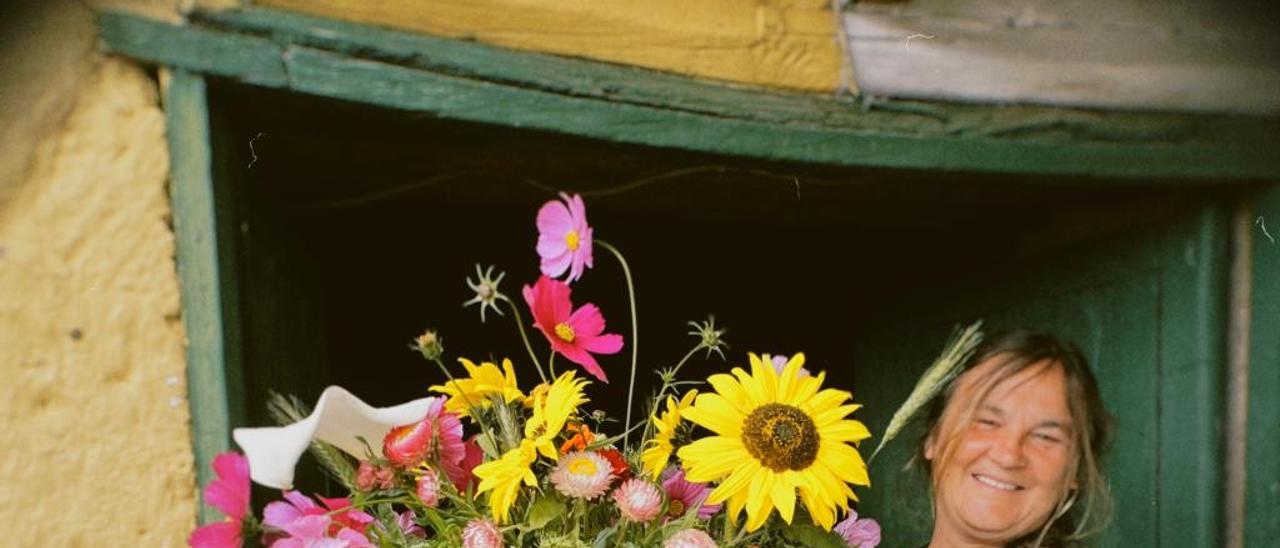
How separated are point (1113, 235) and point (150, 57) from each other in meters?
1.53

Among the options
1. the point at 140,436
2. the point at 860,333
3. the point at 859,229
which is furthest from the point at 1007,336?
the point at 140,436

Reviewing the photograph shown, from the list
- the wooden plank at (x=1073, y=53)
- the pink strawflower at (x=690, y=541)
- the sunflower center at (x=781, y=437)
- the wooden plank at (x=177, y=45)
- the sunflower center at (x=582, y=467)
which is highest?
the wooden plank at (x=1073, y=53)

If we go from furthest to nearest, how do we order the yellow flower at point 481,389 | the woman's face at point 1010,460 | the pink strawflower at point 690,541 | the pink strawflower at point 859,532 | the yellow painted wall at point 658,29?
1. the woman's face at point 1010,460
2. the yellow painted wall at point 658,29
3. the pink strawflower at point 859,532
4. the yellow flower at point 481,389
5. the pink strawflower at point 690,541

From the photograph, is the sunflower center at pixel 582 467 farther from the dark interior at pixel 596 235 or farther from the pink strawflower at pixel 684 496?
the dark interior at pixel 596 235

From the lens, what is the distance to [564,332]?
866 millimetres

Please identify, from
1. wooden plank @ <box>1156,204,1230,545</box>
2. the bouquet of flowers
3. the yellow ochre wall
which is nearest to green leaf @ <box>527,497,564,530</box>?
the bouquet of flowers

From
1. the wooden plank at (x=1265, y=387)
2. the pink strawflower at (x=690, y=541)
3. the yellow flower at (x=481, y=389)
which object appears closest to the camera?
the pink strawflower at (x=690, y=541)

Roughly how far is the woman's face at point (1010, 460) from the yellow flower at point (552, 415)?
0.75 metres

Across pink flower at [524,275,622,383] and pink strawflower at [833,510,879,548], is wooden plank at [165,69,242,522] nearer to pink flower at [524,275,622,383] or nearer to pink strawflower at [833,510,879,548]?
pink flower at [524,275,622,383]

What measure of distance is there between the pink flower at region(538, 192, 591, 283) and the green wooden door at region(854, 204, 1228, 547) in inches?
43.8

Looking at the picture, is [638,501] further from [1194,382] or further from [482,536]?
[1194,382]

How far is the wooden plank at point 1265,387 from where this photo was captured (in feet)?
4.70

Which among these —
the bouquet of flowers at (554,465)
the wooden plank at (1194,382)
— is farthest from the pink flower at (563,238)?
the wooden plank at (1194,382)

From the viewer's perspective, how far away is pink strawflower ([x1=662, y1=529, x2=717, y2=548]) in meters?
0.77
